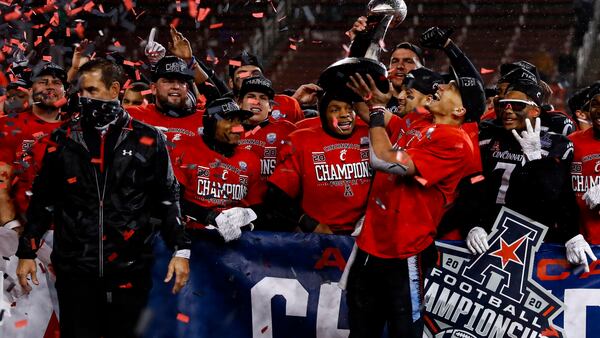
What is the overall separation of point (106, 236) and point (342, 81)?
5.07 ft

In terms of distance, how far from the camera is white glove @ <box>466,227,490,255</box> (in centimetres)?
490

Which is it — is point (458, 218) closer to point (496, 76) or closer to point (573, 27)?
point (496, 76)

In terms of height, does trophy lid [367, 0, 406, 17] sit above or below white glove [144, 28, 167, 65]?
above

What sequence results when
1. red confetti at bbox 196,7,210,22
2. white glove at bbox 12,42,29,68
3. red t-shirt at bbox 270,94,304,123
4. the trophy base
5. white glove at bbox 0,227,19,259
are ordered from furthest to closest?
red confetti at bbox 196,7,210,22 → white glove at bbox 12,42,29,68 → red t-shirt at bbox 270,94,304,123 → white glove at bbox 0,227,19,259 → the trophy base

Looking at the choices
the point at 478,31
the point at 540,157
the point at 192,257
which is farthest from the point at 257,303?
the point at 478,31

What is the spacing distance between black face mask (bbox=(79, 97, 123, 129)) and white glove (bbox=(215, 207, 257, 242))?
0.90m

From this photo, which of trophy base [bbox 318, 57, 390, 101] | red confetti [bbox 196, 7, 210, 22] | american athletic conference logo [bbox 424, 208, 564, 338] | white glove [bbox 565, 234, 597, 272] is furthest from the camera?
red confetti [bbox 196, 7, 210, 22]

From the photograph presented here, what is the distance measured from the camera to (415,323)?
174 inches

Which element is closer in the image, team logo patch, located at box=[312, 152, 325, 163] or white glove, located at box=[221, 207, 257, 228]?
white glove, located at box=[221, 207, 257, 228]

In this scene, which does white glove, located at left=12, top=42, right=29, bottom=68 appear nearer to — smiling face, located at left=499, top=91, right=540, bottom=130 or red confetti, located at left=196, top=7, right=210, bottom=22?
smiling face, located at left=499, top=91, right=540, bottom=130

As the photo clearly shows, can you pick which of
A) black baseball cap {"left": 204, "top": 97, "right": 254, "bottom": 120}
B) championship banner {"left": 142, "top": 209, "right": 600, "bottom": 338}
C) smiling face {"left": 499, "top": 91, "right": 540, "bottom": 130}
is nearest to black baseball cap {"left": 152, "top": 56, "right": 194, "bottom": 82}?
black baseball cap {"left": 204, "top": 97, "right": 254, "bottom": 120}

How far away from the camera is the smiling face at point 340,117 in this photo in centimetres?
521

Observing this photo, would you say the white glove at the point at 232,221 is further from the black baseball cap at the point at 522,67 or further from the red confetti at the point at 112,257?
the black baseball cap at the point at 522,67

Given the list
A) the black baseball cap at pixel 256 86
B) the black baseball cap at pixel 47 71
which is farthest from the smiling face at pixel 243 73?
the black baseball cap at pixel 47 71
